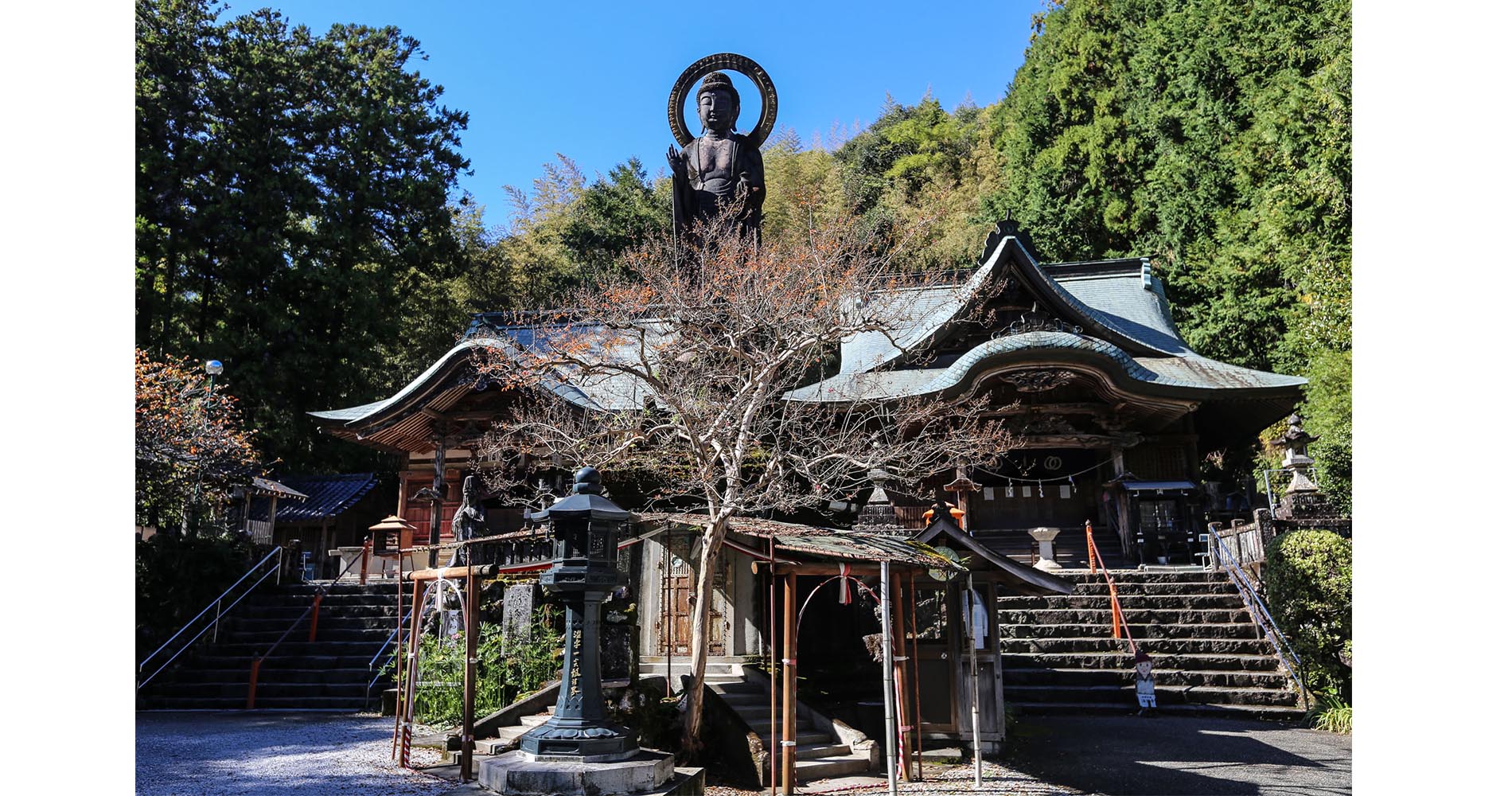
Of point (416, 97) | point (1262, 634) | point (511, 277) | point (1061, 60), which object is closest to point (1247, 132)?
point (1061, 60)

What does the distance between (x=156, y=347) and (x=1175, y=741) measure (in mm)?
20982

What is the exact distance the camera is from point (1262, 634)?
10906mm

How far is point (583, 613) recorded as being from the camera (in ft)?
19.5

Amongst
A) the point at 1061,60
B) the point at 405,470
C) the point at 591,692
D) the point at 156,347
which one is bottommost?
the point at 591,692

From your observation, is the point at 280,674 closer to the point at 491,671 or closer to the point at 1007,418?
the point at 491,671

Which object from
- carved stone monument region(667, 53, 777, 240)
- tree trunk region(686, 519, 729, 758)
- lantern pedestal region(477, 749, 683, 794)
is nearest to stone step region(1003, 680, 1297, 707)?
tree trunk region(686, 519, 729, 758)

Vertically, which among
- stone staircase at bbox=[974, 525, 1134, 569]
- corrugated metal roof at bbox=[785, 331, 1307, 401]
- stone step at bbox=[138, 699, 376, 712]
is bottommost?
stone step at bbox=[138, 699, 376, 712]

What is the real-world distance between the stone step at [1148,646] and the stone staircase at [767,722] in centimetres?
346

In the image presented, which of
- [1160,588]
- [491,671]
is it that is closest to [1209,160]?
[1160,588]

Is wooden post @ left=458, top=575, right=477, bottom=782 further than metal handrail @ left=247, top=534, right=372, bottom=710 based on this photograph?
No

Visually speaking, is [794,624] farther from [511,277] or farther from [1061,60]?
[1061,60]

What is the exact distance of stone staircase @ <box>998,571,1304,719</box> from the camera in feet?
33.2

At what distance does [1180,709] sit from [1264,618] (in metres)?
1.95

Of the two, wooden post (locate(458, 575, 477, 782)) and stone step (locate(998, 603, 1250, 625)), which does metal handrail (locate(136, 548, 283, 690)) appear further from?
stone step (locate(998, 603, 1250, 625))
